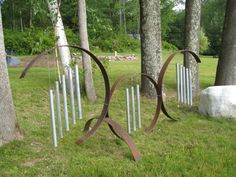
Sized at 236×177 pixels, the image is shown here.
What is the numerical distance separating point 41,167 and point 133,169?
1204mm

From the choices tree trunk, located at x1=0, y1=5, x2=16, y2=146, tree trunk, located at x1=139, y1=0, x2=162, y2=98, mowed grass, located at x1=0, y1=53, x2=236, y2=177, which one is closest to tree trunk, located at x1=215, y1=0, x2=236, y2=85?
tree trunk, located at x1=139, y1=0, x2=162, y2=98

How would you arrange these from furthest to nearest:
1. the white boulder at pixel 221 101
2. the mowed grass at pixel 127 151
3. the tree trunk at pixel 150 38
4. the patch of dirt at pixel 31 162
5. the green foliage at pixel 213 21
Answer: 1. the green foliage at pixel 213 21
2. the tree trunk at pixel 150 38
3. the white boulder at pixel 221 101
4. the patch of dirt at pixel 31 162
5. the mowed grass at pixel 127 151

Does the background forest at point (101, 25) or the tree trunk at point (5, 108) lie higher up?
the background forest at point (101, 25)

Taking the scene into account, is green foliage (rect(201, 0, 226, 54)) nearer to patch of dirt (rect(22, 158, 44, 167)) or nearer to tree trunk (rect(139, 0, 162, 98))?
tree trunk (rect(139, 0, 162, 98))

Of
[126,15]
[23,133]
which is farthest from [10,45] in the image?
[23,133]

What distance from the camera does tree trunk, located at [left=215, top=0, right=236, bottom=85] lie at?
9.10 meters

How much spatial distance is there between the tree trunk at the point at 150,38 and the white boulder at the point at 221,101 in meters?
2.29

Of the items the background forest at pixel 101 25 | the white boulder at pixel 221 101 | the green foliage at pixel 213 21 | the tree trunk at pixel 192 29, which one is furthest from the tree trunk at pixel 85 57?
the green foliage at pixel 213 21

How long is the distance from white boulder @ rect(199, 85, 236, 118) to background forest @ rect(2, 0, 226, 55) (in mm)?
3878

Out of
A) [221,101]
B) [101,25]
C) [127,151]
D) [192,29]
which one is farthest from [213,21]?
[127,151]

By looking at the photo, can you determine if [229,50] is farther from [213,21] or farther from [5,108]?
[213,21]

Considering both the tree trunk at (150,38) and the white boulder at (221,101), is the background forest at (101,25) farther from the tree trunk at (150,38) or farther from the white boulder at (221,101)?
the white boulder at (221,101)

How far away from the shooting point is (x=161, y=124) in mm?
7023

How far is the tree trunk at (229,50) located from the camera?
9102 millimetres
